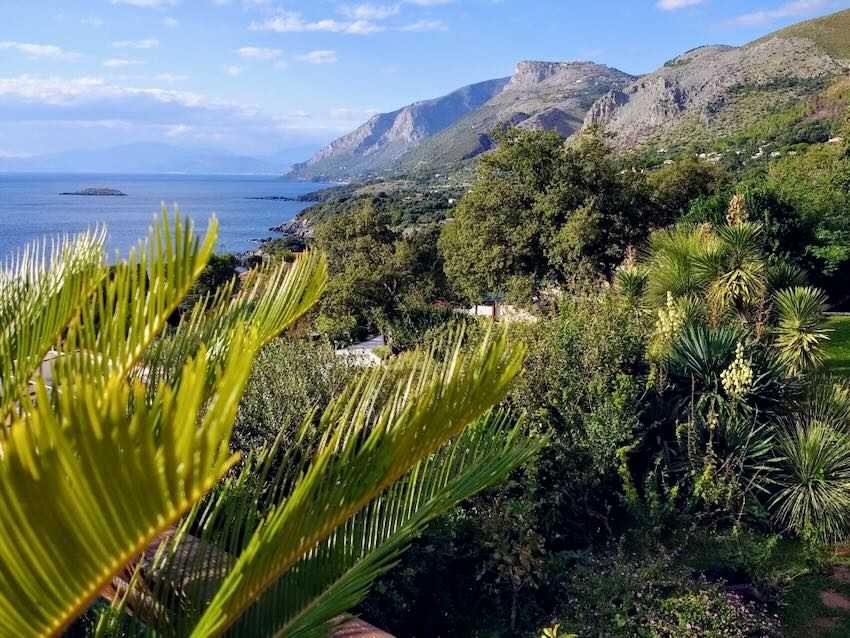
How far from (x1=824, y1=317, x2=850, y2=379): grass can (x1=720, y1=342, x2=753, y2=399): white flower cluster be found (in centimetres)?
429

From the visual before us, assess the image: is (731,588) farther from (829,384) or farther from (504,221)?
(504,221)

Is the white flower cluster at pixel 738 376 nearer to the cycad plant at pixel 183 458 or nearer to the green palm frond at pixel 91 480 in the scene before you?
the cycad plant at pixel 183 458

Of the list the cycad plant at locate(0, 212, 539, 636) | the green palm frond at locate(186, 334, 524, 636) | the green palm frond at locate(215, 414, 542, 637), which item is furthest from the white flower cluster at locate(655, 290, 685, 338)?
the green palm frond at locate(186, 334, 524, 636)

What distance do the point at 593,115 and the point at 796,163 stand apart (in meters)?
112

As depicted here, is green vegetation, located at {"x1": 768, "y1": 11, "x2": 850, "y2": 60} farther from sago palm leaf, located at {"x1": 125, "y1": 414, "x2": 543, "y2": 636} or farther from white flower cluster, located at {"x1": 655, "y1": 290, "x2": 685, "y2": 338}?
sago palm leaf, located at {"x1": 125, "y1": 414, "x2": 543, "y2": 636}

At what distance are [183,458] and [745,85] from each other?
97928mm

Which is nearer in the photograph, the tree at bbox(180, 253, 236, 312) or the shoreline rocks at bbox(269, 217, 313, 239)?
the tree at bbox(180, 253, 236, 312)

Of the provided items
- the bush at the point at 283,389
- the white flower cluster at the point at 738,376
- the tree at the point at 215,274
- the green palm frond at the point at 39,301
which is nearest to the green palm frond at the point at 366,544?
the green palm frond at the point at 39,301

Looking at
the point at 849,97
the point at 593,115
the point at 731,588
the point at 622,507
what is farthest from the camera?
the point at 593,115

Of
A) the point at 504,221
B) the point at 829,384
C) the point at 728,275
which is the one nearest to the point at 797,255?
the point at 504,221

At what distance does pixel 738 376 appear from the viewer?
7.80 meters

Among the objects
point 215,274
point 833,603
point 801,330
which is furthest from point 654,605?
point 215,274

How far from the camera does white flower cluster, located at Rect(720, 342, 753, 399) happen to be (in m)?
7.74

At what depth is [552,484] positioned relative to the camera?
7.55 meters
